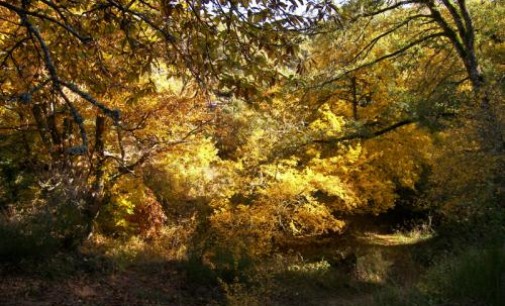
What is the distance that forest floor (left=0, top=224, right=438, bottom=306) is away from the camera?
988 cm

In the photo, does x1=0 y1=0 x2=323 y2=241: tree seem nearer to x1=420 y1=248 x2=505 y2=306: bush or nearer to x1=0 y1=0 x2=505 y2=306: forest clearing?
x1=0 y1=0 x2=505 y2=306: forest clearing

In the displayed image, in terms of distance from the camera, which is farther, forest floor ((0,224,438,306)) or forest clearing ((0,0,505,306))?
forest floor ((0,224,438,306))

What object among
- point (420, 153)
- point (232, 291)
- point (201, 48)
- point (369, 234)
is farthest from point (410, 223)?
point (201, 48)

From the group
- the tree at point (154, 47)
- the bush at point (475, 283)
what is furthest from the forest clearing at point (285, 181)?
the tree at point (154, 47)

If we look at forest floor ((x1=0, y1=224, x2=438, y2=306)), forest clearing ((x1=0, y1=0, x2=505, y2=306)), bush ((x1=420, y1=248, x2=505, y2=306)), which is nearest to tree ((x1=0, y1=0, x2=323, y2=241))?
forest clearing ((x1=0, y1=0, x2=505, y2=306))

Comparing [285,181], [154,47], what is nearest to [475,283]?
[154,47]

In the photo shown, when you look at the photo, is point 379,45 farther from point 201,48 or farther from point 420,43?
point 201,48

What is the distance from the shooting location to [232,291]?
449 inches

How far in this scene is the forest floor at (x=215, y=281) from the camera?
32.4 feet

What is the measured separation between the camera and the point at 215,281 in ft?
39.3

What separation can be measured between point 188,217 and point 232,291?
168 inches

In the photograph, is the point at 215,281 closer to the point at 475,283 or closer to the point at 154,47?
the point at 475,283

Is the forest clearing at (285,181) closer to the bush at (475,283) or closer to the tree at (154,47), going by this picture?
the bush at (475,283)

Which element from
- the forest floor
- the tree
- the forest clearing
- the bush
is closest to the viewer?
the tree
